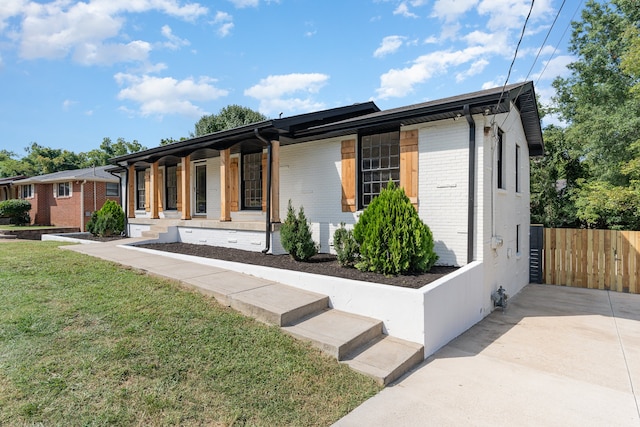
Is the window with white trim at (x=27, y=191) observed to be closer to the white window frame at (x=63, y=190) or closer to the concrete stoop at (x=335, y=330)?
the white window frame at (x=63, y=190)

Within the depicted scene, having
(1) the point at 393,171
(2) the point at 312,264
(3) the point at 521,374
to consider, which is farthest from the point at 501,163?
(3) the point at 521,374

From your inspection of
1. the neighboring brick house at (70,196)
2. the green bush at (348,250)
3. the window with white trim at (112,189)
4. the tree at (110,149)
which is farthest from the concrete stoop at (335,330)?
the tree at (110,149)

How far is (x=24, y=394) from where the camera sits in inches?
103

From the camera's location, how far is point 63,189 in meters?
20.7

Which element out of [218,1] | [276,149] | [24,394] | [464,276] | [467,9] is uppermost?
[218,1]

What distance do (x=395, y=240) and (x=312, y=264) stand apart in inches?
73.0

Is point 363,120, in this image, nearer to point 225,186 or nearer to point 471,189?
point 471,189

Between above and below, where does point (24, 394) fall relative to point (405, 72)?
below

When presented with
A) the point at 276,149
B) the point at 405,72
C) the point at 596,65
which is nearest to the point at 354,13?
the point at 405,72

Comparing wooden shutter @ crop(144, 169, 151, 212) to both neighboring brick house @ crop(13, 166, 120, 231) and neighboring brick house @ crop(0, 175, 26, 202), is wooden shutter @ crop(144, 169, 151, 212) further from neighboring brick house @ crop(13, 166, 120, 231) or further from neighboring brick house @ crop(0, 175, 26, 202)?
neighboring brick house @ crop(0, 175, 26, 202)

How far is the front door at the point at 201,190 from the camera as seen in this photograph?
39.1ft

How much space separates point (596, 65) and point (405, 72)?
10051 mm

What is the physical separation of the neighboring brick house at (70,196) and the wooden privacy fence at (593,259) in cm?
2171

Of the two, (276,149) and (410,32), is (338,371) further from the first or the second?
(410,32)
